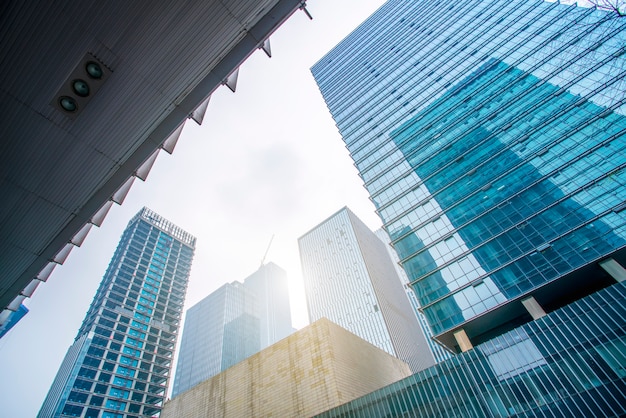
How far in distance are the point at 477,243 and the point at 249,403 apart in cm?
3431

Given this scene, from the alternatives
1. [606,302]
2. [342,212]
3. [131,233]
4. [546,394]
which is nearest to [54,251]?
[546,394]

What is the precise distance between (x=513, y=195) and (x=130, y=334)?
338ft

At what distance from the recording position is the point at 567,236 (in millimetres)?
31641

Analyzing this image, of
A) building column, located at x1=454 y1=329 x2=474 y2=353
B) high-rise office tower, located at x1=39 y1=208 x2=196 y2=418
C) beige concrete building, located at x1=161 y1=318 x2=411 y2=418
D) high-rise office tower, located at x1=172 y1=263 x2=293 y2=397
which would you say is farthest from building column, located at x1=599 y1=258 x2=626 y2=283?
Result: high-rise office tower, located at x1=172 y1=263 x2=293 y2=397

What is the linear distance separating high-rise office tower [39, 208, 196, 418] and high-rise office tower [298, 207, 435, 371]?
49.6 m

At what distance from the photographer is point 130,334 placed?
87250mm

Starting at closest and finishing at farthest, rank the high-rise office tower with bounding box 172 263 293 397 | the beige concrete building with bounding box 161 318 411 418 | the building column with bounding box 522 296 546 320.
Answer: the beige concrete building with bounding box 161 318 411 418
the building column with bounding box 522 296 546 320
the high-rise office tower with bounding box 172 263 293 397

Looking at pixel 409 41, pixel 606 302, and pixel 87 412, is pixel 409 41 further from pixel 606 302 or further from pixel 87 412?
pixel 87 412

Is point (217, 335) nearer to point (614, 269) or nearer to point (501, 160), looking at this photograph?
point (501, 160)

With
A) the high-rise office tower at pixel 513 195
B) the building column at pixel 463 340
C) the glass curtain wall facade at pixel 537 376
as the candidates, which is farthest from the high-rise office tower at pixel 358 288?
the glass curtain wall facade at pixel 537 376

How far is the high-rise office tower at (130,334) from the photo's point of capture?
7200 centimetres

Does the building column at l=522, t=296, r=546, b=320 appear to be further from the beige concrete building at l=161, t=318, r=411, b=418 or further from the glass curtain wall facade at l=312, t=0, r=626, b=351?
the beige concrete building at l=161, t=318, r=411, b=418

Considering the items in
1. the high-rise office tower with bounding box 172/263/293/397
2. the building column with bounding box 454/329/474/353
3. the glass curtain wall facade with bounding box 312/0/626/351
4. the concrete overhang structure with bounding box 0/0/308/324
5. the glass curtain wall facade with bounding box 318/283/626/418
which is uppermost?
the high-rise office tower with bounding box 172/263/293/397

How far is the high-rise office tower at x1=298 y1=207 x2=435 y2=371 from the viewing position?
285 ft
